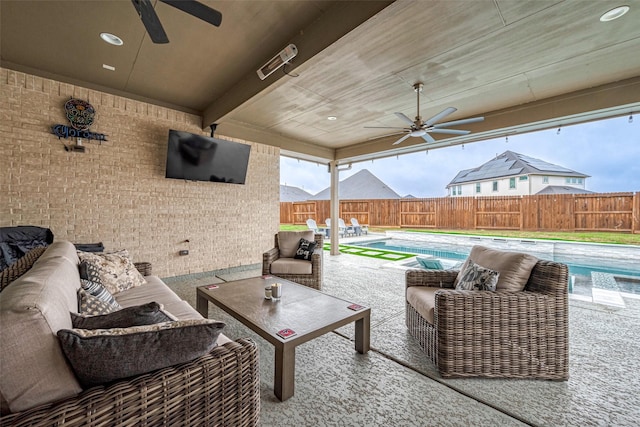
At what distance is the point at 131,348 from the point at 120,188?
3.72m

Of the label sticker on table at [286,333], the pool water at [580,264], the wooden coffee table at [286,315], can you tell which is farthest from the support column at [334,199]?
the label sticker on table at [286,333]

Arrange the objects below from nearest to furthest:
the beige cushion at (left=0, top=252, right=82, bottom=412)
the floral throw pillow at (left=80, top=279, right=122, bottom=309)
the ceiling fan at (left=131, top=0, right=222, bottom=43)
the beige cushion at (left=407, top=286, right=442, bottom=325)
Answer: the beige cushion at (left=0, top=252, right=82, bottom=412) → the ceiling fan at (left=131, top=0, right=222, bottom=43) → the floral throw pillow at (left=80, top=279, right=122, bottom=309) → the beige cushion at (left=407, top=286, right=442, bottom=325)

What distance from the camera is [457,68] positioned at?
2941mm

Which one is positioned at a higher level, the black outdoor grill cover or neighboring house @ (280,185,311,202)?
neighboring house @ (280,185,311,202)

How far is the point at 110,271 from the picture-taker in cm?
230

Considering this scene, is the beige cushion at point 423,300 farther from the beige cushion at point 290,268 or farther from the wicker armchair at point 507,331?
the beige cushion at point 290,268

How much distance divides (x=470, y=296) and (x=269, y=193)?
435cm

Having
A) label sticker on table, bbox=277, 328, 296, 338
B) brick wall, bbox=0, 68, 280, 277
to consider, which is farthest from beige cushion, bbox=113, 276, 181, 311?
brick wall, bbox=0, 68, 280, 277

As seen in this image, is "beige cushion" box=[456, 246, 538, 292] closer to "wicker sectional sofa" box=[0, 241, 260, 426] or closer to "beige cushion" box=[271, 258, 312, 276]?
"wicker sectional sofa" box=[0, 241, 260, 426]

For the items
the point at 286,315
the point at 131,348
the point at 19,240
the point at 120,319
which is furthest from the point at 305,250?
the point at 19,240

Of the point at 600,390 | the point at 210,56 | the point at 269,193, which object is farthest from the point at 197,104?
the point at 600,390

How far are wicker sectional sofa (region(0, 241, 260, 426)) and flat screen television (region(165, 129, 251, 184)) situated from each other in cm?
322

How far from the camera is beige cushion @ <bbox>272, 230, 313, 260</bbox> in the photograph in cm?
402

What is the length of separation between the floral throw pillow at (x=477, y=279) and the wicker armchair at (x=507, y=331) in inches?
3.9
